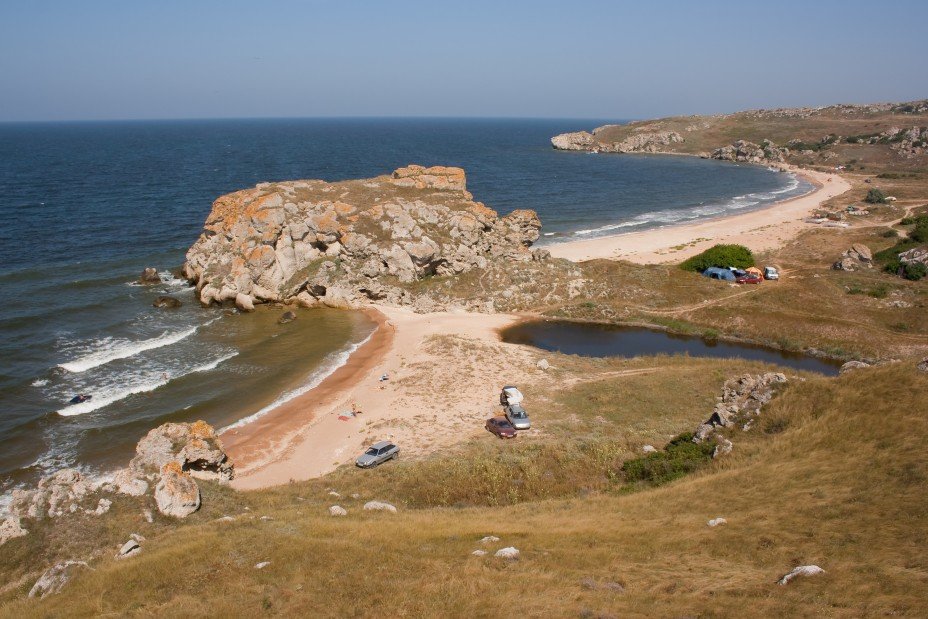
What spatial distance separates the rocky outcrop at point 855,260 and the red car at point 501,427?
197 feet

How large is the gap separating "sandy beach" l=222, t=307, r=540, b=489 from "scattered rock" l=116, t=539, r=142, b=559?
35.3 feet

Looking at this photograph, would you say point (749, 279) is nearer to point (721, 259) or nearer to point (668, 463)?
point (721, 259)

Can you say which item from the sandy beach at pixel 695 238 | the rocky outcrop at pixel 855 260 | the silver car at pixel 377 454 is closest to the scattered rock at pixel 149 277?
the silver car at pixel 377 454

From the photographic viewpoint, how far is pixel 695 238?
305ft

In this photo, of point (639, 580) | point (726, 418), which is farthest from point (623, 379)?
point (639, 580)

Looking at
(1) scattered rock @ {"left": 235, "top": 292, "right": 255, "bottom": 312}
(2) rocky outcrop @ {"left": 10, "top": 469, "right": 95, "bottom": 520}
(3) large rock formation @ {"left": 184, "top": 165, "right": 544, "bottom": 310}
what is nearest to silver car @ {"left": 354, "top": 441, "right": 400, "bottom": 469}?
(2) rocky outcrop @ {"left": 10, "top": 469, "right": 95, "bottom": 520}

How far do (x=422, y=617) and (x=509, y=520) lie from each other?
8.95 meters

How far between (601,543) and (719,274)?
58.9 meters

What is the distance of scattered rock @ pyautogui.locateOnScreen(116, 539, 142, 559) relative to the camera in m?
21.3

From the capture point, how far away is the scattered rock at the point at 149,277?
7025 cm

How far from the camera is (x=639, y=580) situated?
56.9 feet

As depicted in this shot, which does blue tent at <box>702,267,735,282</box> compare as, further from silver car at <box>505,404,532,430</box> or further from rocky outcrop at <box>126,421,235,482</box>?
Result: rocky outcrop at <box>126,421,235,482</box>

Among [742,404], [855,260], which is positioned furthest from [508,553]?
[855,260]

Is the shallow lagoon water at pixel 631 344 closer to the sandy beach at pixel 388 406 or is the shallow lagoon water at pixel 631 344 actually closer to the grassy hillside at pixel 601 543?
the sandy beach at pixel 388 406
